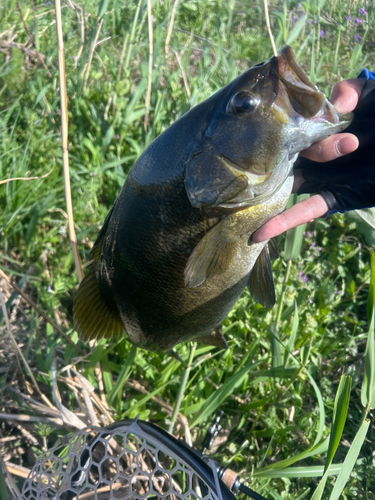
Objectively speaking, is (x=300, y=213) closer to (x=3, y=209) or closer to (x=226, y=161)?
(x=226, y=161)

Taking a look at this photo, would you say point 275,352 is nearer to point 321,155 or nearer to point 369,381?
point 369,381

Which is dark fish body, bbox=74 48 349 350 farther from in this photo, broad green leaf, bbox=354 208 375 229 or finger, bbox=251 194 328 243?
broad green leaf, bbox=354 208 375 229

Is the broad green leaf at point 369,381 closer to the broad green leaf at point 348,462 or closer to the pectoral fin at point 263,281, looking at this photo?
the broad green leaf at point 348,462

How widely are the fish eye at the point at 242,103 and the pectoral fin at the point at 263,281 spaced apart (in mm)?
601

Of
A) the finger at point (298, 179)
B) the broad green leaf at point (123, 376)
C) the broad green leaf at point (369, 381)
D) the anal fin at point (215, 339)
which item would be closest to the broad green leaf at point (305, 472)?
the broad green leaf at point (369, 381)

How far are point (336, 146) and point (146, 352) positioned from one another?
1.41 m

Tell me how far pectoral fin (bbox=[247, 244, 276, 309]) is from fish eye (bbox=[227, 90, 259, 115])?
60 cm

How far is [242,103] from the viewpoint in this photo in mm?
1336

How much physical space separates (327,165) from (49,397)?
1.81m

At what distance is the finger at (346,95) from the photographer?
1.72 meters

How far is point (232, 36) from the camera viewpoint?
4648 millimetres

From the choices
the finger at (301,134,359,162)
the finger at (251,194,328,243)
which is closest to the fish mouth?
the finger at (301,134,359,162)

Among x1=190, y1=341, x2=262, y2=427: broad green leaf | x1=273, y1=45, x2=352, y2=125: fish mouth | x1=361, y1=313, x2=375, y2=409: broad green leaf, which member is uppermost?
x1=273, y1=45, x2=352, y2=125: fish mouth

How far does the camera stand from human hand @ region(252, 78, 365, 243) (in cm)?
154
